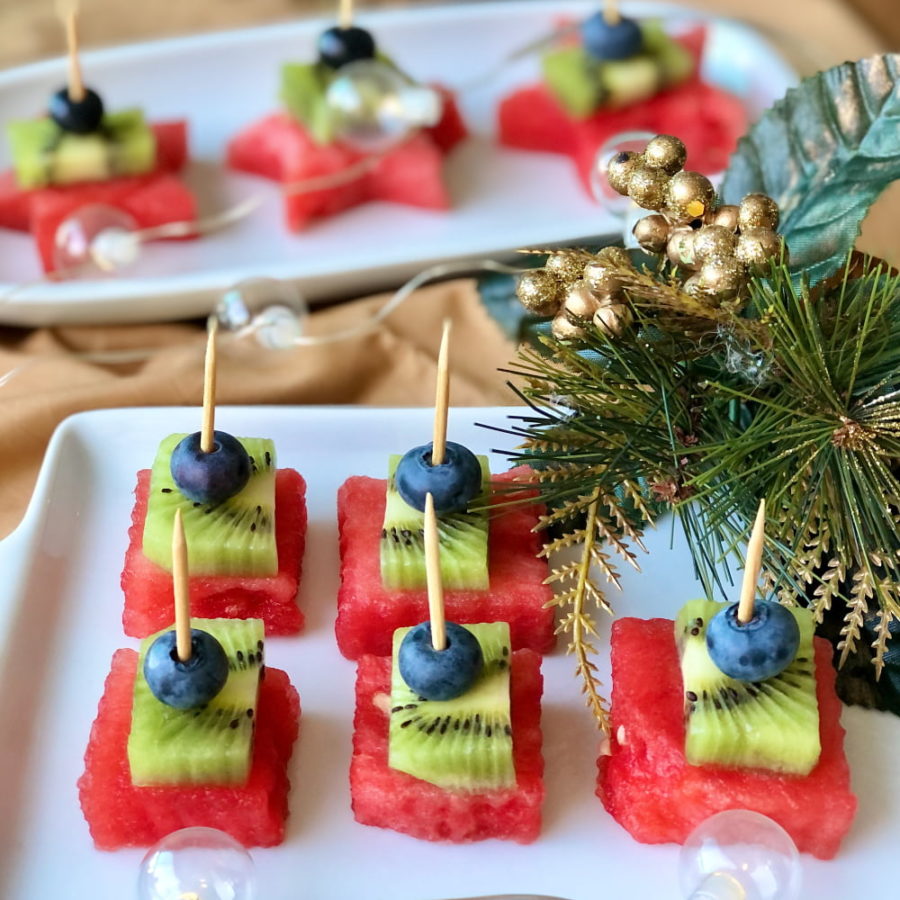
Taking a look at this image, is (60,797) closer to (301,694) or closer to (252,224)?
(301,694)

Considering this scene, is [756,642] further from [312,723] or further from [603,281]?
[312,723]

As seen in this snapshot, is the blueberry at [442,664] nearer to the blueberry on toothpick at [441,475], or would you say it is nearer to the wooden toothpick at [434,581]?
the wooden toothpick at [434,581]

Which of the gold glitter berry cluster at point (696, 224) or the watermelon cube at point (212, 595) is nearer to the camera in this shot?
the gold glitter berry cluster at point (696, 224)

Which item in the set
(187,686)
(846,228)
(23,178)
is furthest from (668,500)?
(23,178)

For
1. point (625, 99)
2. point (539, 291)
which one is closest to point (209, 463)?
point (539, 291)

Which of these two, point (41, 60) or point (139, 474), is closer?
point (139, 474)

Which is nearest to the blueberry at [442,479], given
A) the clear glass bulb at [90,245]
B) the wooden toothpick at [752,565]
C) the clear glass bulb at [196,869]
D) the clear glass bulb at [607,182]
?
the wooden toothpick at [752,565]
